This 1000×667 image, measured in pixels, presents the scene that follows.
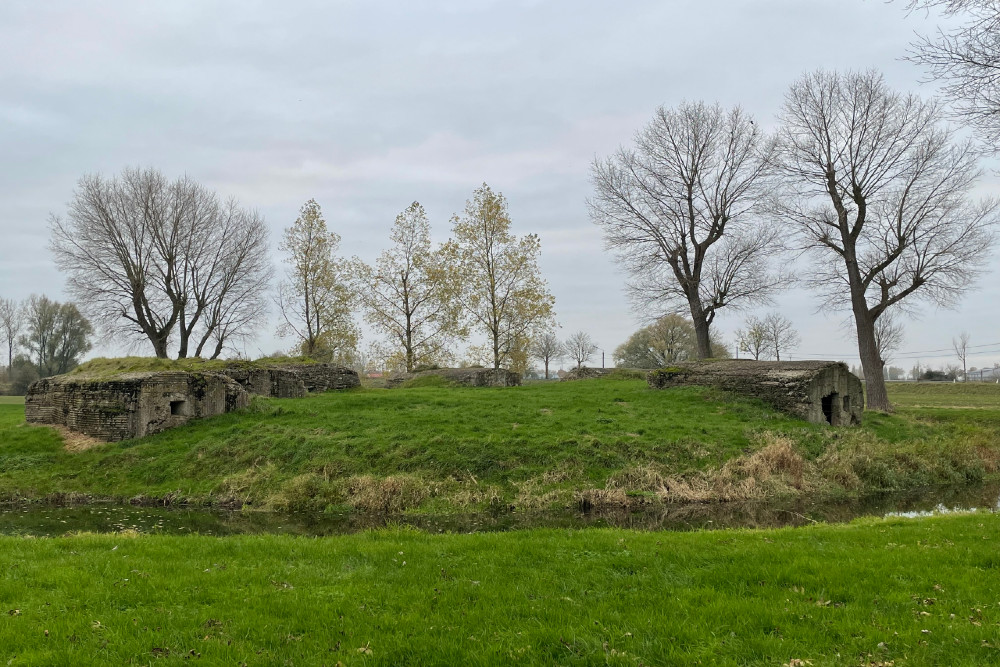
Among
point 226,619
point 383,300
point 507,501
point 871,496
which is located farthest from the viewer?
point 383,300

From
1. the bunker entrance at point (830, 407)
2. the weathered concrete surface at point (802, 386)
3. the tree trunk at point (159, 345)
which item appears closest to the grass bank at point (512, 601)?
the weathered concrete surface at point (802, 386)

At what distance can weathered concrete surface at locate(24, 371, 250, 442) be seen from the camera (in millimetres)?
18750

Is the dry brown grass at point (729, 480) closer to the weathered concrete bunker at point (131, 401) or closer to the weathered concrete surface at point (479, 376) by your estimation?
the weathered concrete bunker at point (131, 401)

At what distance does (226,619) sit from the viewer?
16.5ft

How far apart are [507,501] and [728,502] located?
16.0 feet

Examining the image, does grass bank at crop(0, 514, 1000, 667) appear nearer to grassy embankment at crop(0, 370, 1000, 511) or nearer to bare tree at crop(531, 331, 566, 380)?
grassy embankment at crop(0, 370, 1000, 511)

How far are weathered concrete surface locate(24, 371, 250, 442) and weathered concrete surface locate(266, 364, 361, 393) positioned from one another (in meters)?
5.03

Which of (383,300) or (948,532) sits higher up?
(383,300)

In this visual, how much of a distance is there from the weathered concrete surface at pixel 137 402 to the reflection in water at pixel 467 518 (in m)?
5.16

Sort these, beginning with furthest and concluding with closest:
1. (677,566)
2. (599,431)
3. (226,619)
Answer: (599,431)
(677,566)
(226,619)

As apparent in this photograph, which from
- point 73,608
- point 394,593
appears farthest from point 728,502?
point 73,608

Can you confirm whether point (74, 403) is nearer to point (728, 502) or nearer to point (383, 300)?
point (383, 300)

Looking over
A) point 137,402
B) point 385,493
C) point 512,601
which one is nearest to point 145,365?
point 137,402

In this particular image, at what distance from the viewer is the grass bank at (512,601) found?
14.1 ft
